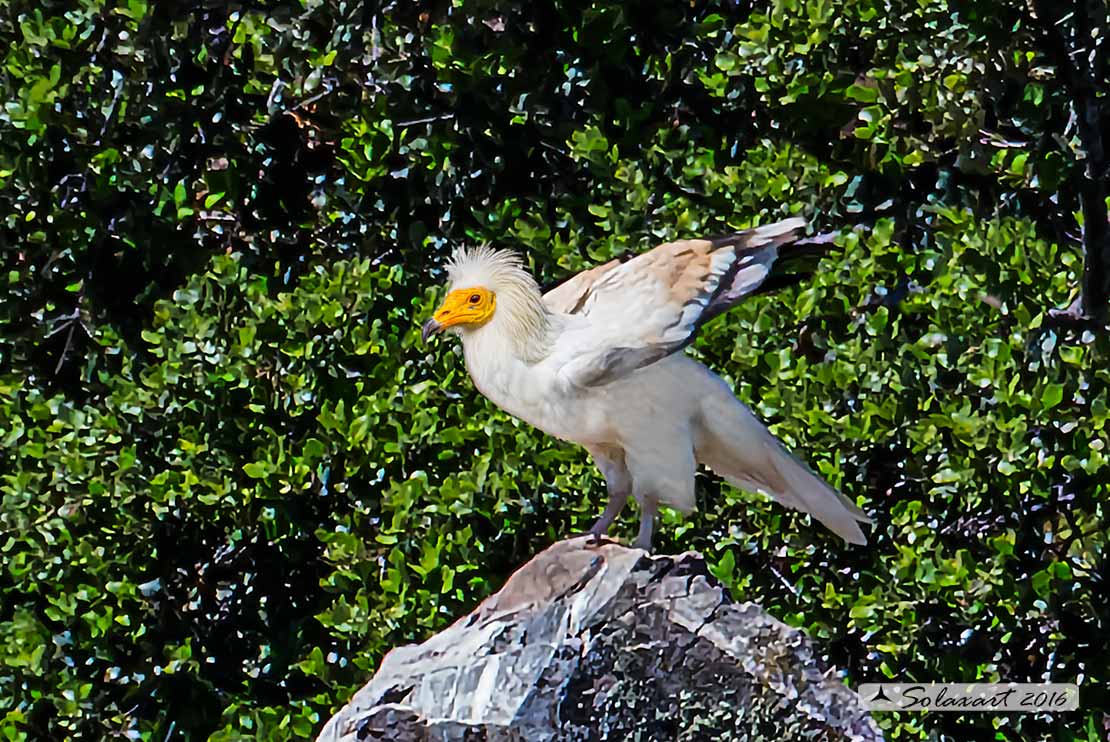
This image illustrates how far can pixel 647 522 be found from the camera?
Answer: 172 inches

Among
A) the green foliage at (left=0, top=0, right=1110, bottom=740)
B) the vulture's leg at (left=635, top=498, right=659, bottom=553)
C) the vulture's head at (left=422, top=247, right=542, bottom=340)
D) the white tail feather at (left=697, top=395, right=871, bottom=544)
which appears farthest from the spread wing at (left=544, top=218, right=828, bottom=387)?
the green foliage at (left=0, top=0, right=1110, bottom=740)

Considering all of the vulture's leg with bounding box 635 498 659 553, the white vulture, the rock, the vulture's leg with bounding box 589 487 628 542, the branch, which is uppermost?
the branch

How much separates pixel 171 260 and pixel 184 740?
166 centimetres

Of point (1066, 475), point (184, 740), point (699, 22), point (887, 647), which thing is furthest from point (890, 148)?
point (184, 740)

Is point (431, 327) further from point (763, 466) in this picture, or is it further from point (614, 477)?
point (763, 466)

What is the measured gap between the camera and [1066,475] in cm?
535

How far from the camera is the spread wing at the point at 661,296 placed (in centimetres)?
415

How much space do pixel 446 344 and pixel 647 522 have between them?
4.99 ft

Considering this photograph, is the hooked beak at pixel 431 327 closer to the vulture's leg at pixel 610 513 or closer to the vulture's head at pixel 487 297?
the vulture's head at pixel 487 297

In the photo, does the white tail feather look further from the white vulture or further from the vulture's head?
the vulture's head

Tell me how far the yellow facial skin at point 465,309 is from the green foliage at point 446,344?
131 cm

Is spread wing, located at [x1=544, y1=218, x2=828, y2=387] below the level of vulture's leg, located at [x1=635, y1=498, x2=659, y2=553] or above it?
above

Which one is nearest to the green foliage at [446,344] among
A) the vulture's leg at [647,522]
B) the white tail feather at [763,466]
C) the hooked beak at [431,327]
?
the white tail feather at [763,466]

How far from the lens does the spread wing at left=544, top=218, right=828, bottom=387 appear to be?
4.15m
